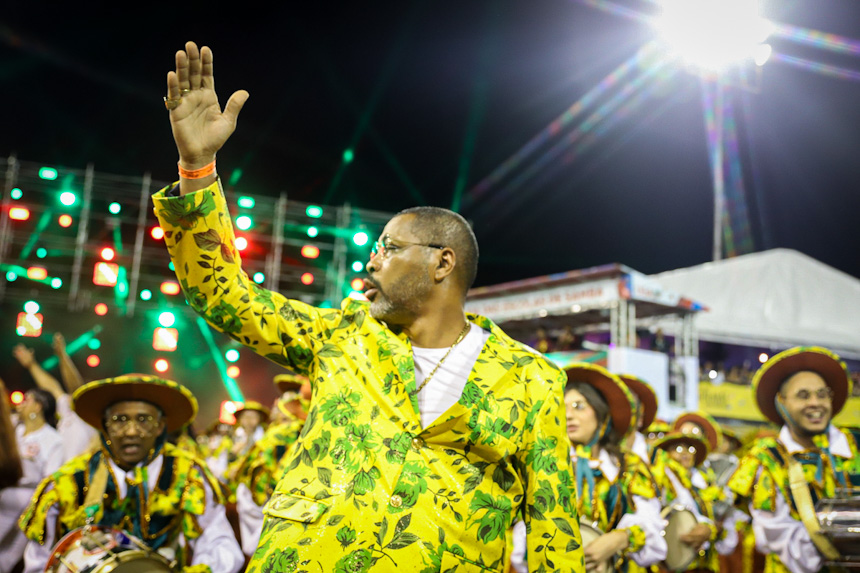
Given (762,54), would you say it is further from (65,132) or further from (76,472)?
(76,472)

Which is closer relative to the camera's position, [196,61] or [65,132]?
[196,61]

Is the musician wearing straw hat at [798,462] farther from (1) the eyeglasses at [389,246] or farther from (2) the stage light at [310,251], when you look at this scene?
(2) the stage light at [310,251]

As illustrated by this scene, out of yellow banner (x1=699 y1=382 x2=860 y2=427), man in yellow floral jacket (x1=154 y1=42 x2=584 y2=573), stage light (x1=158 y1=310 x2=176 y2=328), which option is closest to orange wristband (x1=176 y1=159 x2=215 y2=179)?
man in yellow floral jacket (x1=154 y1=42 x2=584 y2=573)

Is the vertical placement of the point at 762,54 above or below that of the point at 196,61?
above

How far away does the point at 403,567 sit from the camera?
226cm

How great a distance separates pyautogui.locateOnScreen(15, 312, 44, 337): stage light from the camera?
1806 centimetres

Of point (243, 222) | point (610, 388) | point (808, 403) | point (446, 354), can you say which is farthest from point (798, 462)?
point (243, 222)

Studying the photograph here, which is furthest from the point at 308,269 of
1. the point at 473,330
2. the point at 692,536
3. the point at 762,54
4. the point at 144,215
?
the point at 473,330

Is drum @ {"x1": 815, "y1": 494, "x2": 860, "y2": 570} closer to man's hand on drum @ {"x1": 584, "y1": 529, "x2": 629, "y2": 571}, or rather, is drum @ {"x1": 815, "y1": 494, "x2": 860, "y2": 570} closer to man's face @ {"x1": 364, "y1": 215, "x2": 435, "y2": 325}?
man's hand on drum @ {"x1": 584, "y1": 529, "x2": 629, "y2": 571}

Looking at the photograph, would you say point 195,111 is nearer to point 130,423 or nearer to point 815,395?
point 130,423

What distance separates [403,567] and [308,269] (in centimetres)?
1928

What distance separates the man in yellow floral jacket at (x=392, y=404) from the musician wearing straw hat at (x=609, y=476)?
2.03 metres

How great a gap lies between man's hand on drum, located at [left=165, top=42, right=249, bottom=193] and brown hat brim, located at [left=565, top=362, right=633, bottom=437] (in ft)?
11.7

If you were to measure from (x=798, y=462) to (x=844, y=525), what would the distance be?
77 centimetres
